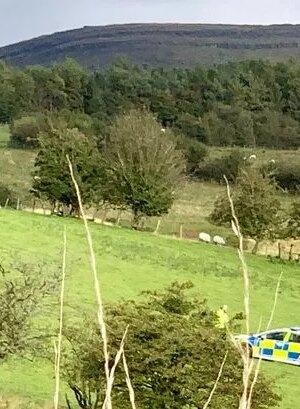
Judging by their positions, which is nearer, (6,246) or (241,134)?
(6,246)

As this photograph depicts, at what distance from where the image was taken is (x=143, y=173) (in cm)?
4794

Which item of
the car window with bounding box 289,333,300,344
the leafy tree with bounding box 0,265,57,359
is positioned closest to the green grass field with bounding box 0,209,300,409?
the car window with bounding box 289,333,300,344

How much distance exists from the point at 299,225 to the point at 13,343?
26.7 m

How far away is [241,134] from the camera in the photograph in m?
95.4

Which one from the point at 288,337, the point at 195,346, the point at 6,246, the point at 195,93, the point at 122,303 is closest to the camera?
the point at 195,346

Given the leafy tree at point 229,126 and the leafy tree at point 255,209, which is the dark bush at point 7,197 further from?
the leafy tree at point 229,126

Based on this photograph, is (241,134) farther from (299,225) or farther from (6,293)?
(6,293)

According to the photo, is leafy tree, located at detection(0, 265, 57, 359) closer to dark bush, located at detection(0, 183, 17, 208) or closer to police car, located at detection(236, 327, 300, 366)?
police car, located at detection(236, 327, 300, 366)

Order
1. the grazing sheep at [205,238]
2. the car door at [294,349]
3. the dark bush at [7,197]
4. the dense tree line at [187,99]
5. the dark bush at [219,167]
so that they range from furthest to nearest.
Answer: the dense tree line at [187,99] → the dark bush at [219,167] → the dark bush at [7,197] → the grazing sheep at [205,238] → the car door at [294,349]

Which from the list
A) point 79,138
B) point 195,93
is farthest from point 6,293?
Result: point 195,93

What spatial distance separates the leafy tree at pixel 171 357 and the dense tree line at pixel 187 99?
74.3 metres

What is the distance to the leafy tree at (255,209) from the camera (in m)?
42.5

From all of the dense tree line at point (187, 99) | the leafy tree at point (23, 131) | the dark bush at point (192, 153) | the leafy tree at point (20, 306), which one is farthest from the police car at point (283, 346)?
the dense tree line at point (187, 99)

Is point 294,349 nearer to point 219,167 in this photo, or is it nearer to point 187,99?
point 219,167
